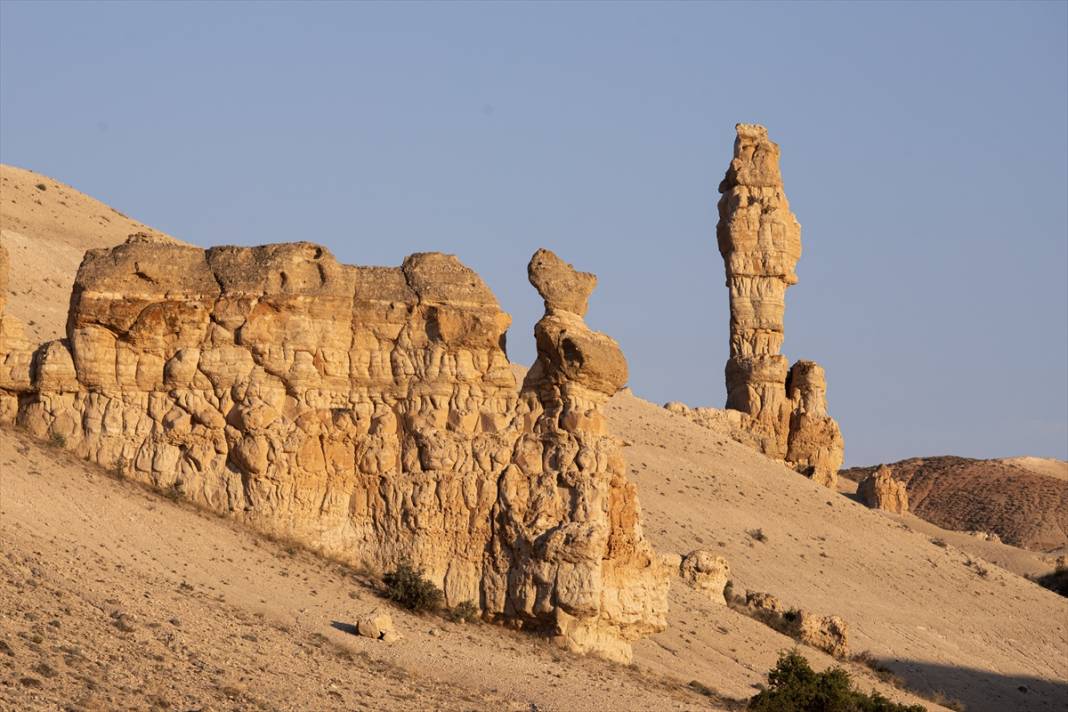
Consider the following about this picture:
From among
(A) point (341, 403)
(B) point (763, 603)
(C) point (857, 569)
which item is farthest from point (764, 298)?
(A) point (341, 403)

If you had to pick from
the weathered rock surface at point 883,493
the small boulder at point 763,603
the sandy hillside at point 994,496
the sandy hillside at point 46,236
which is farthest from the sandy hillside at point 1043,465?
the small boulder at point 763,603

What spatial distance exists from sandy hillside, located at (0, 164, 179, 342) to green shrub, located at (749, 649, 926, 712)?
17525mm

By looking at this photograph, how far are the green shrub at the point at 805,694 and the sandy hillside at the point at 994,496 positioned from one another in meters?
50.0

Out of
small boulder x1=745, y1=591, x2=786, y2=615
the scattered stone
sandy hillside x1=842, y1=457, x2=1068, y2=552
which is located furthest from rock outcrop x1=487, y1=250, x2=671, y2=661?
sandy hillside x1=842, y1=457, x2=1068, y2=552

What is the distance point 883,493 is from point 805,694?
36120mm

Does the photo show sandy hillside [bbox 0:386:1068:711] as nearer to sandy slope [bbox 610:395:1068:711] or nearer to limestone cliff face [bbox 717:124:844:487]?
sandy slope [bbox 610:395:1068:711]

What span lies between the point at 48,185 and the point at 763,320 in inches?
874

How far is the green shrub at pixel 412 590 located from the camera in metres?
23.1

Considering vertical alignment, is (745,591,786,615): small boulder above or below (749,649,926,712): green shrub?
above

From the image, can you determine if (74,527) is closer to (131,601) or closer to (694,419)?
(131,601)

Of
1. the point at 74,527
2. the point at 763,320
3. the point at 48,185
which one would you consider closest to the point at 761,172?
the point at 763,320

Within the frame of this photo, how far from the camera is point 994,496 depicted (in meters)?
85.1

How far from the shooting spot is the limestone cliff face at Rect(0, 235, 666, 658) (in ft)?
78.8

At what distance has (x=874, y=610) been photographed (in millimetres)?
41031
